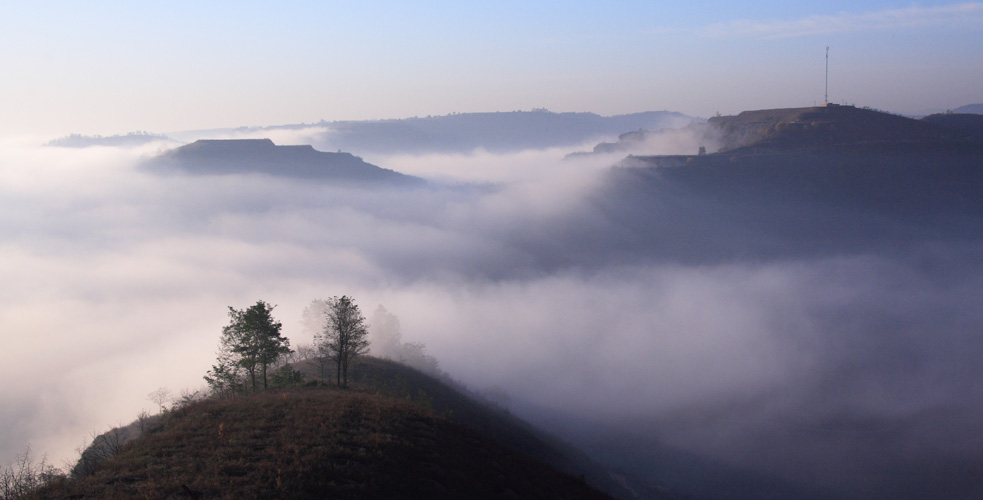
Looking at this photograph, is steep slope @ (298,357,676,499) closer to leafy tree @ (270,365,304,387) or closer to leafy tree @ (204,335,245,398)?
leafy tree @ (270,365,304,387)

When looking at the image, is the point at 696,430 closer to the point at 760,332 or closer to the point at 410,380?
the point at 410,380

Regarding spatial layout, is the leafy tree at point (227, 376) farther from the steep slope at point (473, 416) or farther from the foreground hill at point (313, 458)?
the foreground hill at point (313, 458)

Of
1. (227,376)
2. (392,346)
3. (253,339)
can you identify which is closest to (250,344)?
(253,339)

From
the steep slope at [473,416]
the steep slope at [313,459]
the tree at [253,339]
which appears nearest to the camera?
the steep slope at [313,459]

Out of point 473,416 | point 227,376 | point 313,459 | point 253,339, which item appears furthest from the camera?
point 473,416

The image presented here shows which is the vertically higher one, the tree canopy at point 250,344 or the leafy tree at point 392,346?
the tree canopy at point 250,344

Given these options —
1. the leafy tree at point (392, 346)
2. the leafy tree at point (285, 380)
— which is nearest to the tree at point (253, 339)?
the leafy tree at point (285, 380)

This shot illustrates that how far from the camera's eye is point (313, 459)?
2641cm

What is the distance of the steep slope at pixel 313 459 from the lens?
2395 cm

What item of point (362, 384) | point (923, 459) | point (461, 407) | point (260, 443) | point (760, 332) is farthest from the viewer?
point (760, 332)

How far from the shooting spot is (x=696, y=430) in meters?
109

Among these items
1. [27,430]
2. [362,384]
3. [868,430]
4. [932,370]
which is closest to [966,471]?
[868,430]

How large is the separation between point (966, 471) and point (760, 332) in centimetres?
10105

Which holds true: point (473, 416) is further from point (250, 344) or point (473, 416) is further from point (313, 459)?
point (313, 459)
